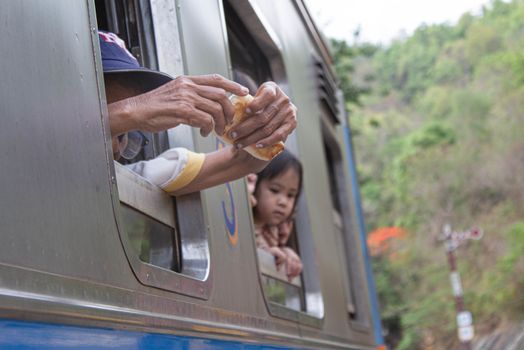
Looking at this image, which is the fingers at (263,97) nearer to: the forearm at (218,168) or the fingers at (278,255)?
the forearm at (218,168)

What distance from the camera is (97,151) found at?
1.47 m

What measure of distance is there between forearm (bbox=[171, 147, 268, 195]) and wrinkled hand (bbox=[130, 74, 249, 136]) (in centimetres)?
35

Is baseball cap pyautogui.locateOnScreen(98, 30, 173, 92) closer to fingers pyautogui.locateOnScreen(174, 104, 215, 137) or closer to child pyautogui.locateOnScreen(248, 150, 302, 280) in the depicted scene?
fingers pyautogui.locateOnScreen(174, 104, 215, 137)

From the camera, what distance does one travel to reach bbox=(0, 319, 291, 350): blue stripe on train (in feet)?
3.44

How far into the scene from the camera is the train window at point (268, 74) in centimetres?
303

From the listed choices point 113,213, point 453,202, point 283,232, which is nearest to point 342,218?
point 283,232

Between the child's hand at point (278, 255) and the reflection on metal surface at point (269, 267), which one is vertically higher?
the child's hand at point (278, 255)

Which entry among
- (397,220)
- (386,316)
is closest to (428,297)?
(386,316)

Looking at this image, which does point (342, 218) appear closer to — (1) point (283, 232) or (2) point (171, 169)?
(1) point (283, 232)

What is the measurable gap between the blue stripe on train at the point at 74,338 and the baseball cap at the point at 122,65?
497 mm

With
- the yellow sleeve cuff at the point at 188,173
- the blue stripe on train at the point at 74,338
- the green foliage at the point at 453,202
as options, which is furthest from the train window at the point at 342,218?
the green foliage at the point at 453,202

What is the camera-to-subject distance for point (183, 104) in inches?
65.7

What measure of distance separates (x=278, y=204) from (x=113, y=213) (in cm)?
183

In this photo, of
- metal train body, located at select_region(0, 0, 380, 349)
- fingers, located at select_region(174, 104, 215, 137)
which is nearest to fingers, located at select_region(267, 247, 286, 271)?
metal train body, located at select_region(0, 0, 380, 349)
